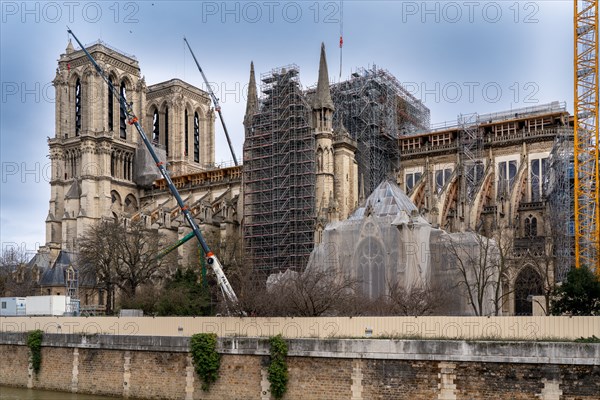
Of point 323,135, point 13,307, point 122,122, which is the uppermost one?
point 122,122

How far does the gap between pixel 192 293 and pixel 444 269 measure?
13.3 meters

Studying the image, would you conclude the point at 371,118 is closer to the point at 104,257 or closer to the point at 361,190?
the point at 361,190

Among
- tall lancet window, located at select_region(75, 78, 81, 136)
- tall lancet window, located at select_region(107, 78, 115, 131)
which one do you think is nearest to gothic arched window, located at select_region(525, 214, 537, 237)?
tall lancet window, located at select_region(107, 78, 115, 131)

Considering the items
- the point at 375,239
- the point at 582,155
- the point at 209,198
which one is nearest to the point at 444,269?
the point at 375,239

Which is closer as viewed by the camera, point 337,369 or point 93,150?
point 337,369

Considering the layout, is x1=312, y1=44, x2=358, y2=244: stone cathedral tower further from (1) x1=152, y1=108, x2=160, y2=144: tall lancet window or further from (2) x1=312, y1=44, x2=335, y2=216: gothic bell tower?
(1) x1=152, y1=108, x2=160, y2=144: tall lancet window

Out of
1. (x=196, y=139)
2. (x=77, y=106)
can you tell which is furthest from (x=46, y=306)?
(x=196, y=139)

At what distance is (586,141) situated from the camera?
4228 centimetres

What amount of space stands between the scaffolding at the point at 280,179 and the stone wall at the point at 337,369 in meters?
19.7

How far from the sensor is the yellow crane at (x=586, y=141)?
1596 inches

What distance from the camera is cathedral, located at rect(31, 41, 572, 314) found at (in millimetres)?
46969

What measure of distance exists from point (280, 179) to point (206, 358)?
2625 centimetres

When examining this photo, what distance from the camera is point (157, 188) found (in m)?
71.6

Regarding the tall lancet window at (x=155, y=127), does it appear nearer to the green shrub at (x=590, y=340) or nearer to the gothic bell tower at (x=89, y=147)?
the gothic bell tower at (x=89, y=147)
